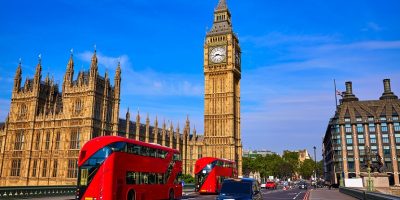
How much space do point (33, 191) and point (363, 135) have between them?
304 ft

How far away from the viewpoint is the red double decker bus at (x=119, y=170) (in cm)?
2105

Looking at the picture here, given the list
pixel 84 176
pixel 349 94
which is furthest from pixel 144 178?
pixel 349 94

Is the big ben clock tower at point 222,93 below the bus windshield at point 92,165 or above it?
above

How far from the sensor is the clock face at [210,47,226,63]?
10362 cm

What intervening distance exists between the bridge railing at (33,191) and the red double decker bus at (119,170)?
1363cm

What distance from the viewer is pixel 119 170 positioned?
72.7ft

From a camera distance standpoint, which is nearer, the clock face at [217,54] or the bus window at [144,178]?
the bus window at [144,178]

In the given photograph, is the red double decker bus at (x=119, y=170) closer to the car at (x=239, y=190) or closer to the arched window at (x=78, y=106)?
the car at (x=239, y=190)

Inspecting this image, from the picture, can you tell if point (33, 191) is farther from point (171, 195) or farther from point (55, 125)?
point (55, 125)

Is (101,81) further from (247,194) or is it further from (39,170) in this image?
Answer: (247,194)

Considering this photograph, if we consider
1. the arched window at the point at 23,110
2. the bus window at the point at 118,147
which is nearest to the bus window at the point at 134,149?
the bus window at the point at 118,147

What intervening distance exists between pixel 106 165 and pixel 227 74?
82.5m

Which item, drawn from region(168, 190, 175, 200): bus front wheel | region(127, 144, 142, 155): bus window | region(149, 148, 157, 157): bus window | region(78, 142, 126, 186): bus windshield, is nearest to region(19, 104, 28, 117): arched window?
region(168, 190, 175, 200): bus front wheel

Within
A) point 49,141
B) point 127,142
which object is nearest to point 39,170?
point 49,141
